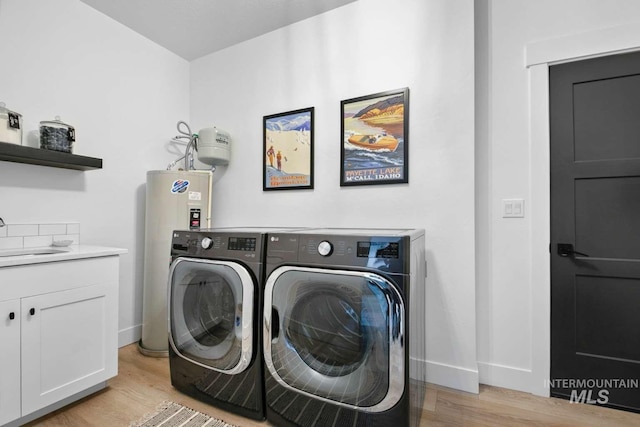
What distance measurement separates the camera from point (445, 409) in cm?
165

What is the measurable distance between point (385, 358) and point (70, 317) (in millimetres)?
1693

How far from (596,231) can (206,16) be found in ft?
10.1

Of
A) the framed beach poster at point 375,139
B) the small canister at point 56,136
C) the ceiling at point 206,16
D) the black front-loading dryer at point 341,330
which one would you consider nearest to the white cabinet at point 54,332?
the small canister at point 56,136

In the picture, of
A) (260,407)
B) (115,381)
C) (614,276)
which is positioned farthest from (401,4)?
(115,381)

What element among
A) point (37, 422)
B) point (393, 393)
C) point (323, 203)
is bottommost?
point (37, 422)

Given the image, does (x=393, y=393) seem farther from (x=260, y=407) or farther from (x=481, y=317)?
(x=481, y=317)

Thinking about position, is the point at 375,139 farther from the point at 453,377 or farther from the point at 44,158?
the point at 44,158

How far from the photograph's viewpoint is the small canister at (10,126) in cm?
168

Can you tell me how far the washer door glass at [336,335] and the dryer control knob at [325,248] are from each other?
0.08m

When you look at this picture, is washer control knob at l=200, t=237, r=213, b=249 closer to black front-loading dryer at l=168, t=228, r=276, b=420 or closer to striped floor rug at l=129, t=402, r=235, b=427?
black front-loading dryer at l=168, t=228, r=276, b=420

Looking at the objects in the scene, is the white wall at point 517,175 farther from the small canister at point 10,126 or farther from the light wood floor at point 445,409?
the small canister at point 10,126

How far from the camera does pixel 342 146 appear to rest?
2.22 m

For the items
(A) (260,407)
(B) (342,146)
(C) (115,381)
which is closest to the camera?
(A) (260,407)

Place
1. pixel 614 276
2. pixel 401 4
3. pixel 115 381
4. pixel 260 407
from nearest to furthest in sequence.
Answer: pixel 260 407 < pixel 614 276 < pixel 115 381 < pixel 401 4
